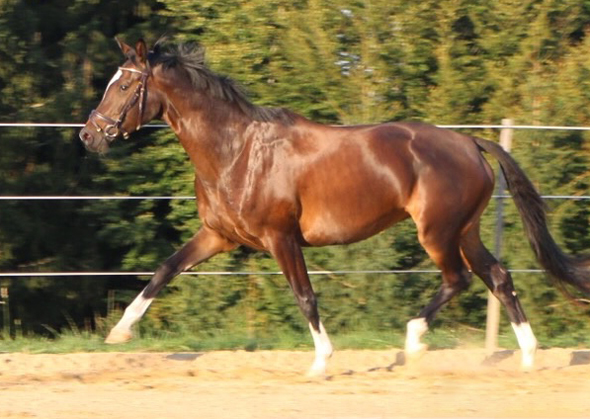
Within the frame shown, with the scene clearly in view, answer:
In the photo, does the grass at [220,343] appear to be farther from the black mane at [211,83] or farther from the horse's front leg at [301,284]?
the black mane at [211,83]

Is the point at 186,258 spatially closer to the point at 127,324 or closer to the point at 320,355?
the point at 127,324

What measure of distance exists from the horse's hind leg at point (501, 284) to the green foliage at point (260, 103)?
1772mm

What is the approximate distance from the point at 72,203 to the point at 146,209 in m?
0.89

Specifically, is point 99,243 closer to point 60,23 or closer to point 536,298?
point 60,23

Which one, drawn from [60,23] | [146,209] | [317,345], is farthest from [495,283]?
[60,23]

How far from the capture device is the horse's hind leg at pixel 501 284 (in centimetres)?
723

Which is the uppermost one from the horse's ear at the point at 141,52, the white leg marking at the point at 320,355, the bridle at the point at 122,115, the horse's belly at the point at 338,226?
the horse's ear at the point at 141,52

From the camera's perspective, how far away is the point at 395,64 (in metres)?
10.2

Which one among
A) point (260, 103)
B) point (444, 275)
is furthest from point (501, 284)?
point (260, 103)

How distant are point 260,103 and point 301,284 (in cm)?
366

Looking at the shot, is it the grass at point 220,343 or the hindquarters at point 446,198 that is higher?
the hindquarters at point 446,198

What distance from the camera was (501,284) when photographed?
7285 millimetres

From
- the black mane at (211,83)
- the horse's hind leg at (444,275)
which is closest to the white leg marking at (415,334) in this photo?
the horse's hind leg at (444,275)

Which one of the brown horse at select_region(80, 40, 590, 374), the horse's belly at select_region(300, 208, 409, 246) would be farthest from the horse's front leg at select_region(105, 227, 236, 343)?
the horse's belly at select_region(300, 208, 409, 246)
